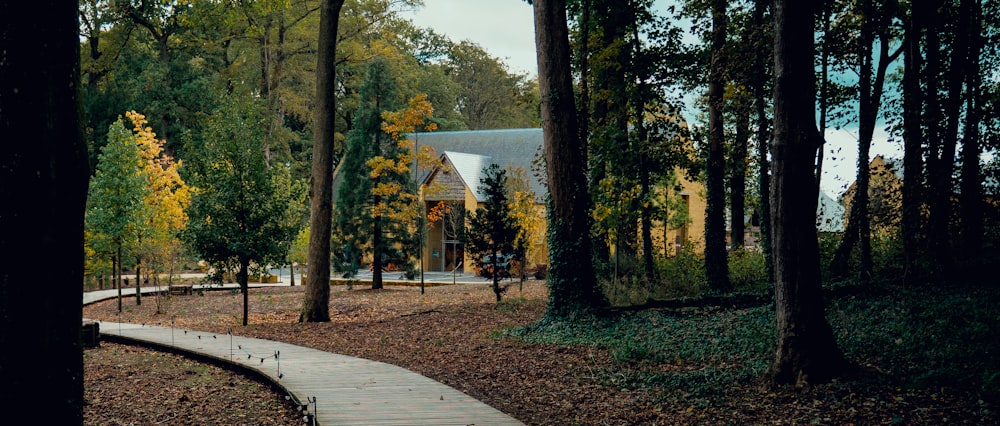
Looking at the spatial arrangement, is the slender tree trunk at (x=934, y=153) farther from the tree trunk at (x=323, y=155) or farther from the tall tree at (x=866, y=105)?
the tree trunk at (x=323, y=155)

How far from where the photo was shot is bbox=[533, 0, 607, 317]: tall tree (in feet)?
43.2

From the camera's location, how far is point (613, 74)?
17.7 m

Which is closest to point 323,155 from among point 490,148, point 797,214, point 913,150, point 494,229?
point 494,229

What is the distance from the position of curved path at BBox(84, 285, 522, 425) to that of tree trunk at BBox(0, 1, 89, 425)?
309 centimetres

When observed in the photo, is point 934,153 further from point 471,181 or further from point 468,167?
point 468,167

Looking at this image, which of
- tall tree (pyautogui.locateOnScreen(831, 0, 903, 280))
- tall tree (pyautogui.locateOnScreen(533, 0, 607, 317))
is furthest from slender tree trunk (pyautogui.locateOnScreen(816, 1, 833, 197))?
tall tree (pyautogui.locateOnScreen(533, 0, 607, 317))

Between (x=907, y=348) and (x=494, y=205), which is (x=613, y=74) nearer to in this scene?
(x=494, y=205)

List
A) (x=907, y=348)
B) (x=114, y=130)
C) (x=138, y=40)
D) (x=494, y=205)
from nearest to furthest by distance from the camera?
(x=907, y=348), (x=494, y=205), (x=114, y=130), (x=138, y=40)

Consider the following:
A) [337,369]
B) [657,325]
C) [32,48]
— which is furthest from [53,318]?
[657,325]

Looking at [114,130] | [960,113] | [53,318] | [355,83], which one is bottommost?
[53,318]

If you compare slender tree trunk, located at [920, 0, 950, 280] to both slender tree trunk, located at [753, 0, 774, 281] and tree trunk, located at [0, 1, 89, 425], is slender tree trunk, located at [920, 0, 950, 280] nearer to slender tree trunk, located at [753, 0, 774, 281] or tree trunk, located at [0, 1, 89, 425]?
slender tree trunk, located at [753, 0, 774, 281]

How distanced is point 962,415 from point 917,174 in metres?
7.18

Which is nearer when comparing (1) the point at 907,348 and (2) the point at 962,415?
(2) the point at 962,415

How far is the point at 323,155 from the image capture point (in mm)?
16125
